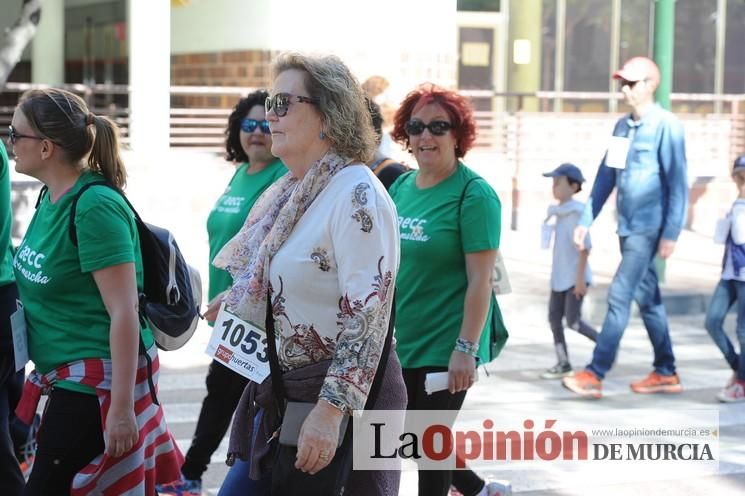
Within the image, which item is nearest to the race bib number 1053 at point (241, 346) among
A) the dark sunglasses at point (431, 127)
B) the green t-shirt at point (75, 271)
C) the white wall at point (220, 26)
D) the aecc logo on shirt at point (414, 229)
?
the green t-shirt at point (75, 271)

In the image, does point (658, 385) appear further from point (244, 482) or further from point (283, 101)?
point (283, 101)

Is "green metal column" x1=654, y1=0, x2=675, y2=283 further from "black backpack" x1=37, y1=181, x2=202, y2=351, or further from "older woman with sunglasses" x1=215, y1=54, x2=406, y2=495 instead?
"older woman with sunglasses" x1=215, y1=54, x2=406, y2=495

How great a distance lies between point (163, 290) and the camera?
4.21 m

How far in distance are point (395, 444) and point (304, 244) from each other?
0.64 metres

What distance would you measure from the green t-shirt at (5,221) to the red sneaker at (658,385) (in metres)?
4.88

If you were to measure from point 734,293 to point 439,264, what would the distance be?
433cm

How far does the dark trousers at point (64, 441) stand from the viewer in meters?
3.92

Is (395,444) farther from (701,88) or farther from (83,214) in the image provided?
(701,88)

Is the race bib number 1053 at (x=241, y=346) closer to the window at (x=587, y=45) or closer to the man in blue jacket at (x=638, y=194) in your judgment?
the man in blue jacket at (x=638, y=194)

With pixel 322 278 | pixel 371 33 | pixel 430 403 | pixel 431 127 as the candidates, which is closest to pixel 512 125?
pixel 371 33

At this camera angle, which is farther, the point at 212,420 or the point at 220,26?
the point at 220,26

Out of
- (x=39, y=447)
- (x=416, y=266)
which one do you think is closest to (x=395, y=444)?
(x=39, y=447)

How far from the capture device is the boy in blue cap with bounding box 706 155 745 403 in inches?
323

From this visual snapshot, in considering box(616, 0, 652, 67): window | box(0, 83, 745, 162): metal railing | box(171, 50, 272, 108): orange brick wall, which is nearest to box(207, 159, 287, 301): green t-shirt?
box(0, 83, 745, 162): metal railing
